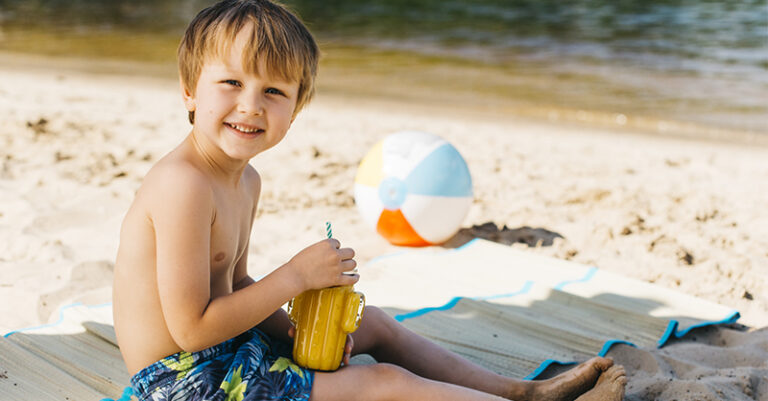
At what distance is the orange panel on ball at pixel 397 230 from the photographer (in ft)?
12.2

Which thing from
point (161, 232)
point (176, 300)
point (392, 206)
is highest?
point (161, 232)

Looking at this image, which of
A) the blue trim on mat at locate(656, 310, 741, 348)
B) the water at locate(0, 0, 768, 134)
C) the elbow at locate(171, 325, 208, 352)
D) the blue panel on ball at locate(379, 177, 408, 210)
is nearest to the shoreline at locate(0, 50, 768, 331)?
Answer: the blue trim on mat at locate(656, 310, 741, 348)

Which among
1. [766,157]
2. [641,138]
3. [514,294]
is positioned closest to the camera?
[514,294]

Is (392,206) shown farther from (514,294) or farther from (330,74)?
(330,74)

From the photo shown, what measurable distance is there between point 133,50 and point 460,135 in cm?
760

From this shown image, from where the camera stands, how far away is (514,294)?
3389 millimetres

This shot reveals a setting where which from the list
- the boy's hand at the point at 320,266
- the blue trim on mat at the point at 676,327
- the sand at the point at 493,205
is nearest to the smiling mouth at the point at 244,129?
the boy's hand at the point at 320,266

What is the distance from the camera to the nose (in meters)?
1.88

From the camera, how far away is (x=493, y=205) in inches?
180

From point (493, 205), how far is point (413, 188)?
1091 millimetres

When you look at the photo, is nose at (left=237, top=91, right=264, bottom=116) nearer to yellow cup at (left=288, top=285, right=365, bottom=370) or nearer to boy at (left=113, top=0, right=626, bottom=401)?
boy at (left=113, top=0, right=626, bottom=401)

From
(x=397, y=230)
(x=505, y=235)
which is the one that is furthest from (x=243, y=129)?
(x=505, y=235)

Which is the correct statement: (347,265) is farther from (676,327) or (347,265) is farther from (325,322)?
(676,327)

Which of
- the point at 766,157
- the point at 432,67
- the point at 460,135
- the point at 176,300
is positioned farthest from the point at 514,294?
the point at 432,67
